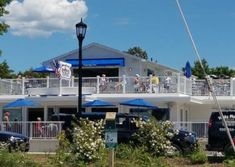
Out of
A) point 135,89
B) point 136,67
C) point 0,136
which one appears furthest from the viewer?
point 136,67

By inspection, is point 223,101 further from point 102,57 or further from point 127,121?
point 127,121

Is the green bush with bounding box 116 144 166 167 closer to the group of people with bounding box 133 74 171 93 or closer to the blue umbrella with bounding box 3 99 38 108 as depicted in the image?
the blue umbrella with bounding box 3 99 38 108

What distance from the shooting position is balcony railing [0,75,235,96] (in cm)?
3938

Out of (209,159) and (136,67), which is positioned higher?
(136,67)

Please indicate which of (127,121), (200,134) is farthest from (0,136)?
(200,134)

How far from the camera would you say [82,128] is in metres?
18.5

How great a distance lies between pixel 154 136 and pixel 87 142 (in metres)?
2.90

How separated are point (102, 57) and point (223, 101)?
10.1 metres

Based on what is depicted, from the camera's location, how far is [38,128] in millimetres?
32344

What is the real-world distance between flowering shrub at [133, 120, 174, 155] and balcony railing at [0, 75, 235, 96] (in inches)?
721

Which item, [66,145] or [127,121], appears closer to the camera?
[66,145]

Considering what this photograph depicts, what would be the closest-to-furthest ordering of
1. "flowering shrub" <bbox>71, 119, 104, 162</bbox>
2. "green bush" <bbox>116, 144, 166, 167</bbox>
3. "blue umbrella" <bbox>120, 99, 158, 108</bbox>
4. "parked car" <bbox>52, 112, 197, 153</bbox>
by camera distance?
1. "green bush" <bbox>116, 144, 166, 167</bbox>
2. "flowering shrub" <bbox>71, 119, 104, 162</bbox>
3. "parked car" <bbox>52, 112, 197, 153</bbox>
4. "blue umbrella" <bbox>120, 99, 158, 108</bbox>

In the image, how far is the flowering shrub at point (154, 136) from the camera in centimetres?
1992

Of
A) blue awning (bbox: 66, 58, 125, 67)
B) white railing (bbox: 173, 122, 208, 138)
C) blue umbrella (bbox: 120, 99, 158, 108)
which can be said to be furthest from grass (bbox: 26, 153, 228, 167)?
blue awning (bbox: 66, 58, 125, 67)
